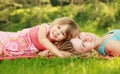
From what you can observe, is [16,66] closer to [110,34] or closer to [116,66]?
[116,66]

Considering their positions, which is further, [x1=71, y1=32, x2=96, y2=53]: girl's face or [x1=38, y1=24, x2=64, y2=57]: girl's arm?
[x1=71, y1=32, x2=96, y2=53]: girl's face

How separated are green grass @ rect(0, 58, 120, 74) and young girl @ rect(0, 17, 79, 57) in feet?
0.97

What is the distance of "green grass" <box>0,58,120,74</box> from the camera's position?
14.5 ft

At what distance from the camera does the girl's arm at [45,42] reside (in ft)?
17.0

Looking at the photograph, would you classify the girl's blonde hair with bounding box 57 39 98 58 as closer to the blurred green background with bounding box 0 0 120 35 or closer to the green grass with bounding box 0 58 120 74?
the green grass with bounding box 0 58 120 74

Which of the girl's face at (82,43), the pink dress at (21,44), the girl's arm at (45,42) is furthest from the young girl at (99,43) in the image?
the pink dress at (21,44)

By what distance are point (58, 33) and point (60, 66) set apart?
0.64m

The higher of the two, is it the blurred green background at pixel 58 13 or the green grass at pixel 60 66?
the green grass at pixel 60 66

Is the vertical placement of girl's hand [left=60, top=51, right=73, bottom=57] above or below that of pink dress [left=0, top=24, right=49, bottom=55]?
below

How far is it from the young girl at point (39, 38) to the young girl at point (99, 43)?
10 cm

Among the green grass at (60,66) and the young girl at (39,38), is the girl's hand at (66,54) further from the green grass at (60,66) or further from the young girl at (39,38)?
the green grass at (60,66)

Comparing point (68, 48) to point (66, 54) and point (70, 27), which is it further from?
point (70, 27)

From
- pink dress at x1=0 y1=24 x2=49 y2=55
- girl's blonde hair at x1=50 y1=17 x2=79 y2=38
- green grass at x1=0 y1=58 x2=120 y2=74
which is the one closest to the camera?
green grass at x1=0 y1=58 x2=120 y2=74

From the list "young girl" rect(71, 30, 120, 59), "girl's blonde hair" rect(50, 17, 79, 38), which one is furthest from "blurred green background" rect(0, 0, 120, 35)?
"girl's blonde hair" rect(50, 17, 79, 38)
